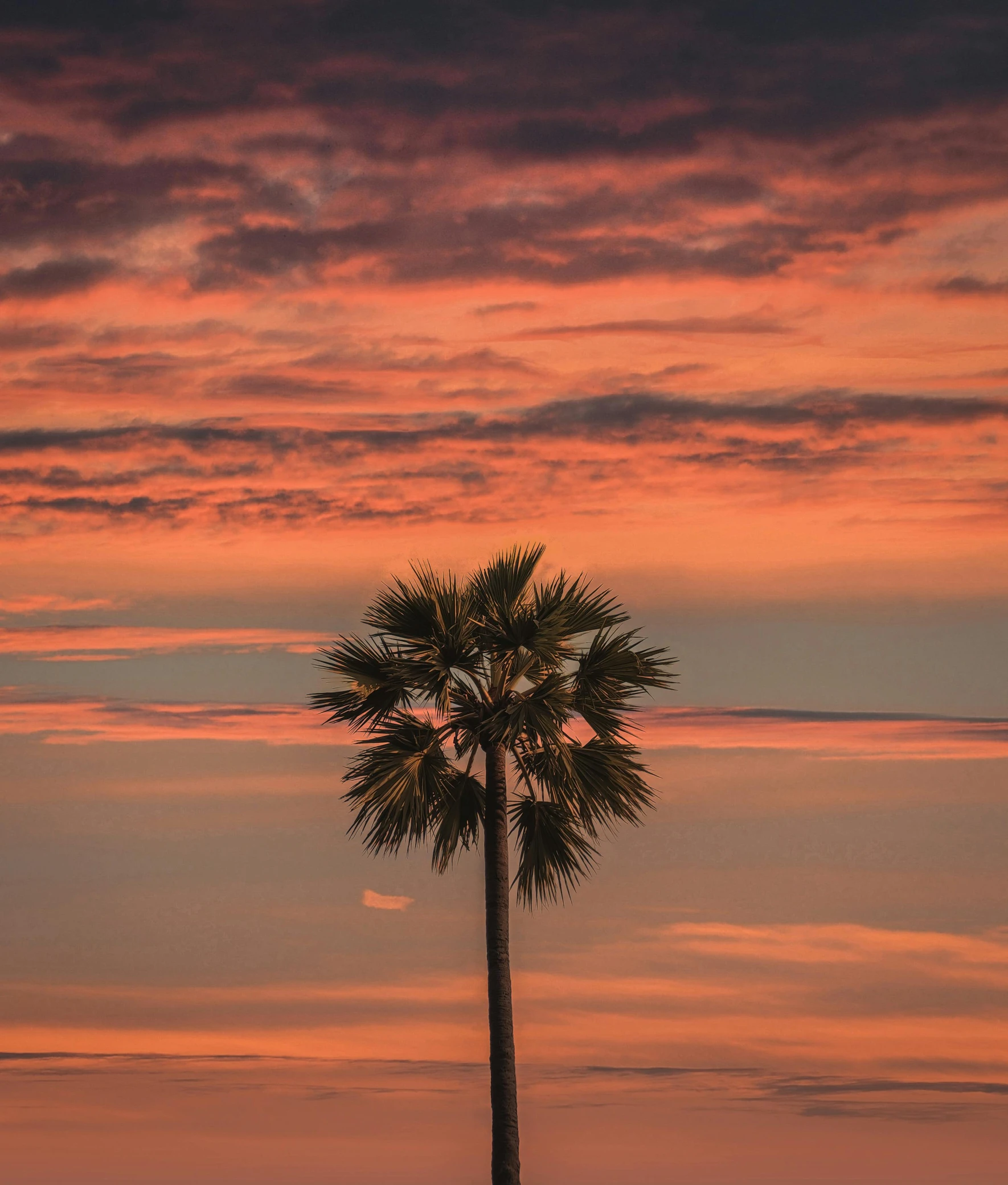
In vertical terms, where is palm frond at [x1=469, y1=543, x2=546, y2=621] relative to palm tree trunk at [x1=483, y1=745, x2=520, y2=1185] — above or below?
above

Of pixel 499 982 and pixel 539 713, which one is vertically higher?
pixel 539 713

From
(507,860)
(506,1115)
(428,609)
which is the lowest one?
(506,1115)

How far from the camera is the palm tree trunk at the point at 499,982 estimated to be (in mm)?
25672

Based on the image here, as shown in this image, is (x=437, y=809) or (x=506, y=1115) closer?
(x=506, y=1115)

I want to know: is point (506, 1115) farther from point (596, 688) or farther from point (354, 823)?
point (596, 688)

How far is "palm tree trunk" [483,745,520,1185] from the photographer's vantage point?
1011 inches

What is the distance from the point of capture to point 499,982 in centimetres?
2658

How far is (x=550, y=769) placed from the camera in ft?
92.9

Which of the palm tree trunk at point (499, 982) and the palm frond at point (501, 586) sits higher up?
the palm frond at point (501, 586)

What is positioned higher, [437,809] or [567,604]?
[567,604]

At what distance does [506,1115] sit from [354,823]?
525 cm

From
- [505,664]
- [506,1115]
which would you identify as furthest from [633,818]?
[506,1115]

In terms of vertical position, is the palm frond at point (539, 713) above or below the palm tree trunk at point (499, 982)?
above

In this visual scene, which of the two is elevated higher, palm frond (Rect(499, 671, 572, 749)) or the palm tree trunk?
palm frond (Rect(499, 671, 572, 749))
